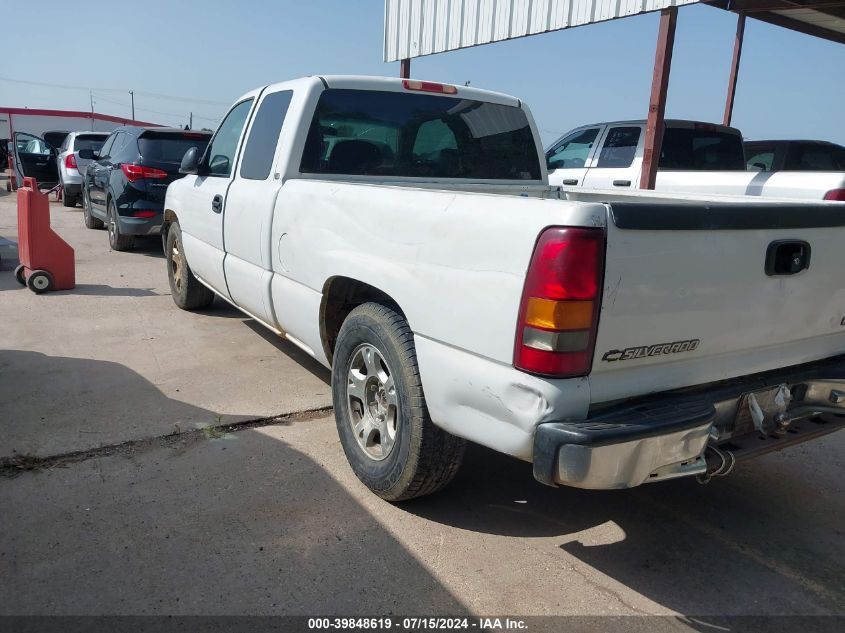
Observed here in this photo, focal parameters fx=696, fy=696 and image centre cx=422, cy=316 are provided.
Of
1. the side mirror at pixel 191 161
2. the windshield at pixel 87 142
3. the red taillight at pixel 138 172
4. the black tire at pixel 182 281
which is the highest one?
the side mirror at pixel 191 161

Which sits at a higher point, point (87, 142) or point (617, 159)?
point (617, 159)

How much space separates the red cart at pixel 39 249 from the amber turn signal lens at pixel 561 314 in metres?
6.44

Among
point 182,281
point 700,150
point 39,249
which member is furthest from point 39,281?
point 700,150

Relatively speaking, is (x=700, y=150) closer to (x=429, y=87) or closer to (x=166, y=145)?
(x=429, y=87)

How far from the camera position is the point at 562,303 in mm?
2266

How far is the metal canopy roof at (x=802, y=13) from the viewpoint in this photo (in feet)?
32.3

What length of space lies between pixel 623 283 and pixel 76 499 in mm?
2616

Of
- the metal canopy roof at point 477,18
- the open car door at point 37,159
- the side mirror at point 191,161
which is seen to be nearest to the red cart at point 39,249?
the side mirror at point 191,161

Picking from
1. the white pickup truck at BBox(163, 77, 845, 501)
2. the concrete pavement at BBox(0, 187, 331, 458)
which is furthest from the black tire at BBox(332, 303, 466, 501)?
the concrete pavement at BBox(0, 187, 331, 458)

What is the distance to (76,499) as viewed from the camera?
321cm

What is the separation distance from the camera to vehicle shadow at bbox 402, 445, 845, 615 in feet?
8.98

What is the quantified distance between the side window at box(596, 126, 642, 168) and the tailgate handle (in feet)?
20.6

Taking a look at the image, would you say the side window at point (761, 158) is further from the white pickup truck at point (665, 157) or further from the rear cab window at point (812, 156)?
the white pickup truck at point (665, 157)

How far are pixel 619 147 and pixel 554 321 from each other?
24.0ft
